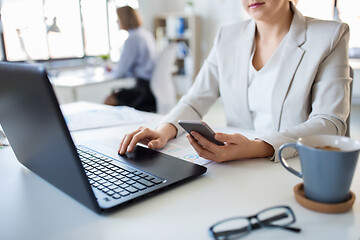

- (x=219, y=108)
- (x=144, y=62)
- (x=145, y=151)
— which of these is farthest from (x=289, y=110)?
(x=219, y=108)

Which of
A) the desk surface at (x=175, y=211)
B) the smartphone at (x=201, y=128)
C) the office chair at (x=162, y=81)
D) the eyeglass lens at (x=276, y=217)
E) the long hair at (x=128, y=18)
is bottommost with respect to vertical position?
the office chair at (x=162, y=81)

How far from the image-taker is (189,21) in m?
5.21

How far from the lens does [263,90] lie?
1.20m

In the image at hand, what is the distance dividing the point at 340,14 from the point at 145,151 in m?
4.06

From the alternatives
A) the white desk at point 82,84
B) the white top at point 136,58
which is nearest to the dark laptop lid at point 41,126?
the white desk at point 82,84

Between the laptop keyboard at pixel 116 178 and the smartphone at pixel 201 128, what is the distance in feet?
0.49

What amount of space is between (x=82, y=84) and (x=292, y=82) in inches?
81.0

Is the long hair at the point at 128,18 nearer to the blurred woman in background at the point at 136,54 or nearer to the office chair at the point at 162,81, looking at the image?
the blurred woman in background at the point at 136,54

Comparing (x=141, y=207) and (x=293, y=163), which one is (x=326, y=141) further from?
(x=141, y=207)

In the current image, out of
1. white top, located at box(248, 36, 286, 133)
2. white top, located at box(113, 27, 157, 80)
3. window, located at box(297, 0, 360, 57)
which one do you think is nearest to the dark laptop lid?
white top, located at box(248, 36, 286, 133)

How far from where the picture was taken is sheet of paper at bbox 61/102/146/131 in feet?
3.99

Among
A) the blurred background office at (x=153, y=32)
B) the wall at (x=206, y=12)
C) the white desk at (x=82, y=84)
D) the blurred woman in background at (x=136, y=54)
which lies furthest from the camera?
the wall at (x=206, y=12)

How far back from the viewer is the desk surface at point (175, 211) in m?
0.52

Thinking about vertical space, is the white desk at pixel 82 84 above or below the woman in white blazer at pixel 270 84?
below
